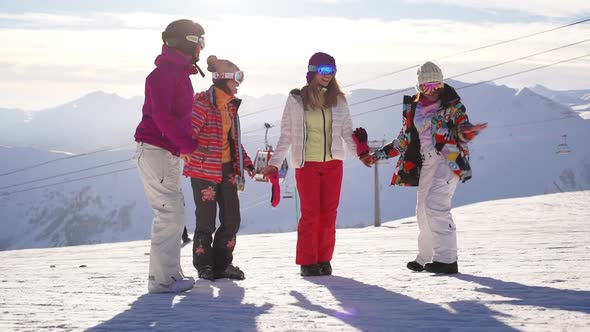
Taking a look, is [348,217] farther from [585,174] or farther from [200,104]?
[200,104]

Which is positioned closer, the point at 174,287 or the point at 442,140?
the point at 174,287

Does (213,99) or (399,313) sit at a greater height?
(213,99)

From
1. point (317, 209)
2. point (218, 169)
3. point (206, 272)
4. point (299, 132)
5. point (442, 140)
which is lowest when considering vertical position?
point (206, 272)

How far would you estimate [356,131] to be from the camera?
7.57 meters

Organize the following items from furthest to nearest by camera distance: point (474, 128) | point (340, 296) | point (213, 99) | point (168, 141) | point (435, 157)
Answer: point (213, 99)
point (435, 157)
point (474, 128)
point (168, 141)
point (340, 296)

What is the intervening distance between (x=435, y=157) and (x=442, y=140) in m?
0.18

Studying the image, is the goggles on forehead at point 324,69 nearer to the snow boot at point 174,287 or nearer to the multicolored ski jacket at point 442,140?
the multicolored ski jacket at point 442,140

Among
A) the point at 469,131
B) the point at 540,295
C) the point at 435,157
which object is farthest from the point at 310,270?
the point at 540,295

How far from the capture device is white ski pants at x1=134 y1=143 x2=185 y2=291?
6188mm

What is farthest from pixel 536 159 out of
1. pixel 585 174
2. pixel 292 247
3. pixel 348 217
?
pixel 292 247

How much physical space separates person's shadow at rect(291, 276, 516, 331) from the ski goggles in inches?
76.3

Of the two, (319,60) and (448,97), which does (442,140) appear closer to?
(448,97)

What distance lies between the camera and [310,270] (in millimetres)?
7340

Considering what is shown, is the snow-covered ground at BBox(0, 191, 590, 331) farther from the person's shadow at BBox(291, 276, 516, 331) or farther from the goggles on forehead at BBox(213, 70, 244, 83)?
the goggles on forehead at BBox(213, 70, 244, 83)
